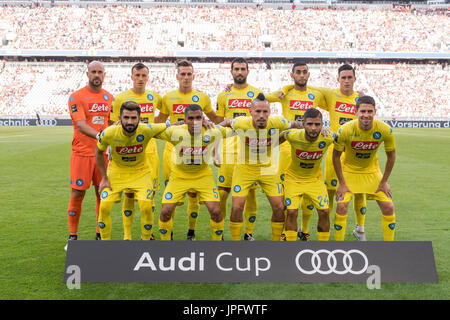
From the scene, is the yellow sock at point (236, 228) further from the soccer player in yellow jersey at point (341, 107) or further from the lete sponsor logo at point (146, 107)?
the lete sponsor logo at point (146, 107)

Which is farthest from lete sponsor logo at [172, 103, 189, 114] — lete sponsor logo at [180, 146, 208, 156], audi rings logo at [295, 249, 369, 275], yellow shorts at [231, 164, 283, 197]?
audi rings logo at [295, 249, 369, 275]

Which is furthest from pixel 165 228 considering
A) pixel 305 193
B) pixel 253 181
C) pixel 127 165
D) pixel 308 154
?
pixel 308 154

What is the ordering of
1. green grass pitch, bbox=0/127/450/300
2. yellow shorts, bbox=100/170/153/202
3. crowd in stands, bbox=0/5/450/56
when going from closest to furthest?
green grass pitch, bbox=0/127/450/300 < yellow shorts, bbox=100/170/153/202 < crowd in stands, bbox=0/5/450/56

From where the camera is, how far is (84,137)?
17.4ft

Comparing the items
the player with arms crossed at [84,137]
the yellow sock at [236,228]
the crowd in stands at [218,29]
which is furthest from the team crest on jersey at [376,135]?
the crowd in stands at [218,29]

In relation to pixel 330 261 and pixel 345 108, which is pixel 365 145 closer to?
pixel 345 108

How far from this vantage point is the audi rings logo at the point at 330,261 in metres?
3.77

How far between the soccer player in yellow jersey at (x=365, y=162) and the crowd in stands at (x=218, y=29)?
1496 inches

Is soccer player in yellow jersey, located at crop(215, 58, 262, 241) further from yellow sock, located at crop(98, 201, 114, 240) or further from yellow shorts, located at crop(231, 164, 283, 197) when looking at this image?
yellow sock, located at crop(98, 201, 114, 240)

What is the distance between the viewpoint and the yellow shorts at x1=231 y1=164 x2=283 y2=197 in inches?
197

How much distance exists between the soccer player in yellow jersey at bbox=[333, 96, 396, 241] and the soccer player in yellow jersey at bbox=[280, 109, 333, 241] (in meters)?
0.20

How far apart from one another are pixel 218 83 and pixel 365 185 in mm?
35271

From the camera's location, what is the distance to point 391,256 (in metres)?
3.82
